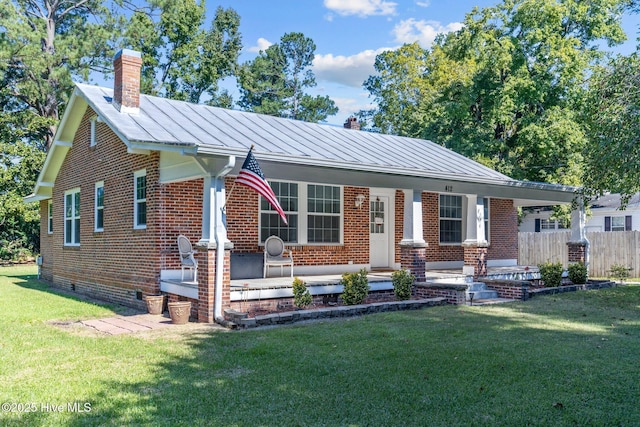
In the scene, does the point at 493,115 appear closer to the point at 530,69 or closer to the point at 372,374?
the point at 530,69

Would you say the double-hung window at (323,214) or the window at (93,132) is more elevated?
the window at (93,132)

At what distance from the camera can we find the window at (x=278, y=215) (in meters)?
12.9

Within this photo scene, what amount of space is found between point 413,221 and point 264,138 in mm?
3817

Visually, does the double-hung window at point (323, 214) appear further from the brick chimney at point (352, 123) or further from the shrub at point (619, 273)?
the shrub at point (619, 273)

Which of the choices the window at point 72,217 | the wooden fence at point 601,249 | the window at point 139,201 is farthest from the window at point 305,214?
the wooden fence at point 601,249

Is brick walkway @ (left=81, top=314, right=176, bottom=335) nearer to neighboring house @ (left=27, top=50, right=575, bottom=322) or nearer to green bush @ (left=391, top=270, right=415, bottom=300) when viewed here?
neighboring house @ (left=27, top=50, right=575, bottom=322)

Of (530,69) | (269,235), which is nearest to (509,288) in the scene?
(269,235)

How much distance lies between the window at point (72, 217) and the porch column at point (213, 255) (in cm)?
735

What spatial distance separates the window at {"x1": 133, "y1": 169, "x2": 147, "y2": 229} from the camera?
1141cm

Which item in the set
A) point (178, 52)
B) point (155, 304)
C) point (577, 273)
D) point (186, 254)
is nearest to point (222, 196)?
point (186, 254)

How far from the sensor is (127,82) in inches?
468

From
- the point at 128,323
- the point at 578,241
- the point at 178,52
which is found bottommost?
the point at 128,323

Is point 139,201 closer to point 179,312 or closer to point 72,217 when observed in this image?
point 179,312

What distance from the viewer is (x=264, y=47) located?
44375 millimetres
